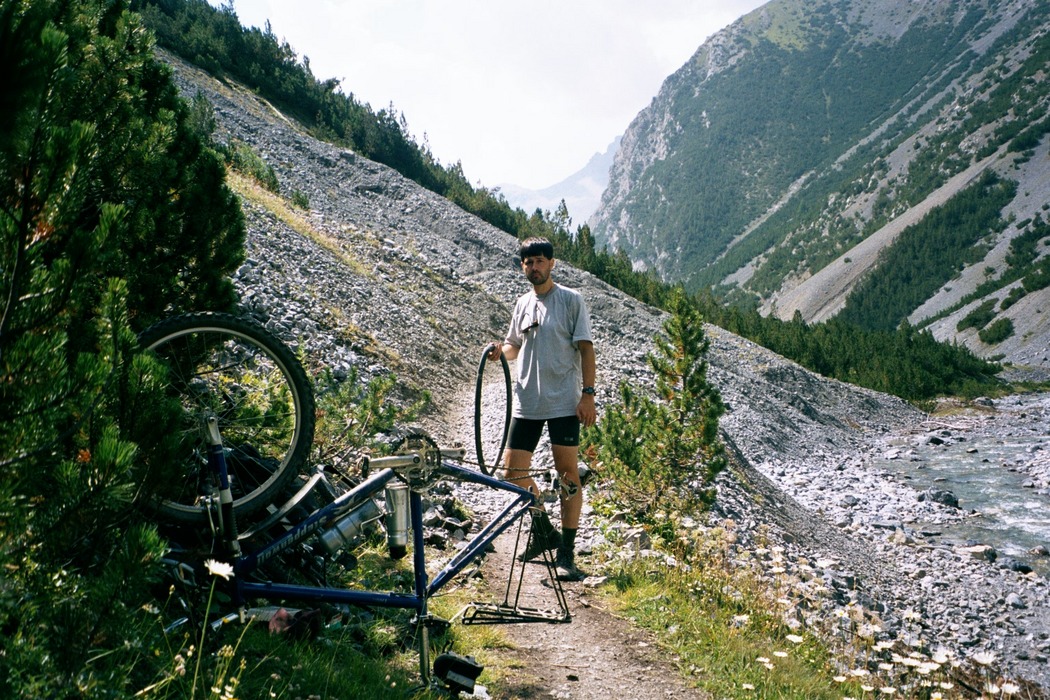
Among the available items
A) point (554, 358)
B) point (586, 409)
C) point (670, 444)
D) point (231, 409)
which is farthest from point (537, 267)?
point (670, 444)

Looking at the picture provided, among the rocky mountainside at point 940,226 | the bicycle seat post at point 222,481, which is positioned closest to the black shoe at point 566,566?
the bicycle seat post at point 222,481

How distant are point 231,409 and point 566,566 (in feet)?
10.5

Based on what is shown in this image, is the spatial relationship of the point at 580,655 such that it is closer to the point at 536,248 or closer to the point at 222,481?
the point at 222,481

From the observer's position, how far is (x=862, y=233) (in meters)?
142

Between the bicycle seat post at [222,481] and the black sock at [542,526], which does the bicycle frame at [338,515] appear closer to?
the bicycle seat post at [222,481]

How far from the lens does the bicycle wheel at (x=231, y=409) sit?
129 inches

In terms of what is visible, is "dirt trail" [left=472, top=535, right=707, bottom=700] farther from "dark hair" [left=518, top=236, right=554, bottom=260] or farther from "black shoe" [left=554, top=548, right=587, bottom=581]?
"dark hair" [left=518, top=236, right=554, bottom=260]

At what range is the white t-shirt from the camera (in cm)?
518

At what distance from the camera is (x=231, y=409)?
4117 mm

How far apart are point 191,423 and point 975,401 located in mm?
49761

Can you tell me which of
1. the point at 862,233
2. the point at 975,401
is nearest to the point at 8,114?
the point at 975,401

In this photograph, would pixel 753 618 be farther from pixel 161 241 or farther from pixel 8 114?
pixel 8 114

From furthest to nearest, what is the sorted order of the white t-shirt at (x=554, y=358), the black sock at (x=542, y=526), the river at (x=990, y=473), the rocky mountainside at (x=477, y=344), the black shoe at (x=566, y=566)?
the river at (x=990, y=473)
the rocky mountainside at (x=477, y=344)
the black shoe at (x=566, y=566)
the white t-shirt at (x=554, y=358)
the black sock at (x=542, y=526)

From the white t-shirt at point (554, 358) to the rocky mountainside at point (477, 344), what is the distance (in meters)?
2.75
